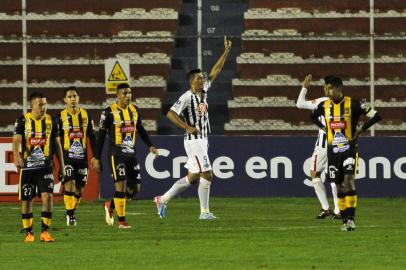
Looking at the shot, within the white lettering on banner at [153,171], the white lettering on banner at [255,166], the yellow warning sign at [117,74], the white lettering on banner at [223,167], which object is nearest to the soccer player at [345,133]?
the yellow warning sign at [117,74]

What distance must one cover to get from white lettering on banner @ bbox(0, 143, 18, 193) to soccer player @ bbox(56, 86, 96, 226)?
5727 millimetres

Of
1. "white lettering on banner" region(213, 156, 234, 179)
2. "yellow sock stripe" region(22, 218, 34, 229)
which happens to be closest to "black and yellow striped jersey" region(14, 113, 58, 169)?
"yellow sock stripe" region(22, 218, 34, 229)

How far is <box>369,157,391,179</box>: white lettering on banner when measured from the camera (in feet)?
83.7

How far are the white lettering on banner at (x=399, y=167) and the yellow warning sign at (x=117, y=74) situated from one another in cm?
548

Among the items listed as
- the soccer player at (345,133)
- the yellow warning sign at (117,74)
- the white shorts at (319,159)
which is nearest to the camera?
the soccer player at (345,133)

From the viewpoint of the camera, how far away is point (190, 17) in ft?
100

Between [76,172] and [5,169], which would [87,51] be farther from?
[76,172]

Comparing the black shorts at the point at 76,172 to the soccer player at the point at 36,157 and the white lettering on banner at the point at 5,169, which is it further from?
the white lettering on banner at the point at 5,169

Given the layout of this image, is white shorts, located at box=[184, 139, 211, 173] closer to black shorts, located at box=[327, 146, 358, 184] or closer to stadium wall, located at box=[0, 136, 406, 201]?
black shorts, located at box=[327, 146, 358, 184]

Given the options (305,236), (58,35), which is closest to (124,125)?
(305,236)

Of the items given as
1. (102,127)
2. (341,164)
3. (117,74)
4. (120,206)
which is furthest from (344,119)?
(117,74)

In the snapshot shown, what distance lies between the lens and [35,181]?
15.7 metres

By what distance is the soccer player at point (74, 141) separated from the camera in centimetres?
1938

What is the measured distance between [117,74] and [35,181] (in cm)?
939
